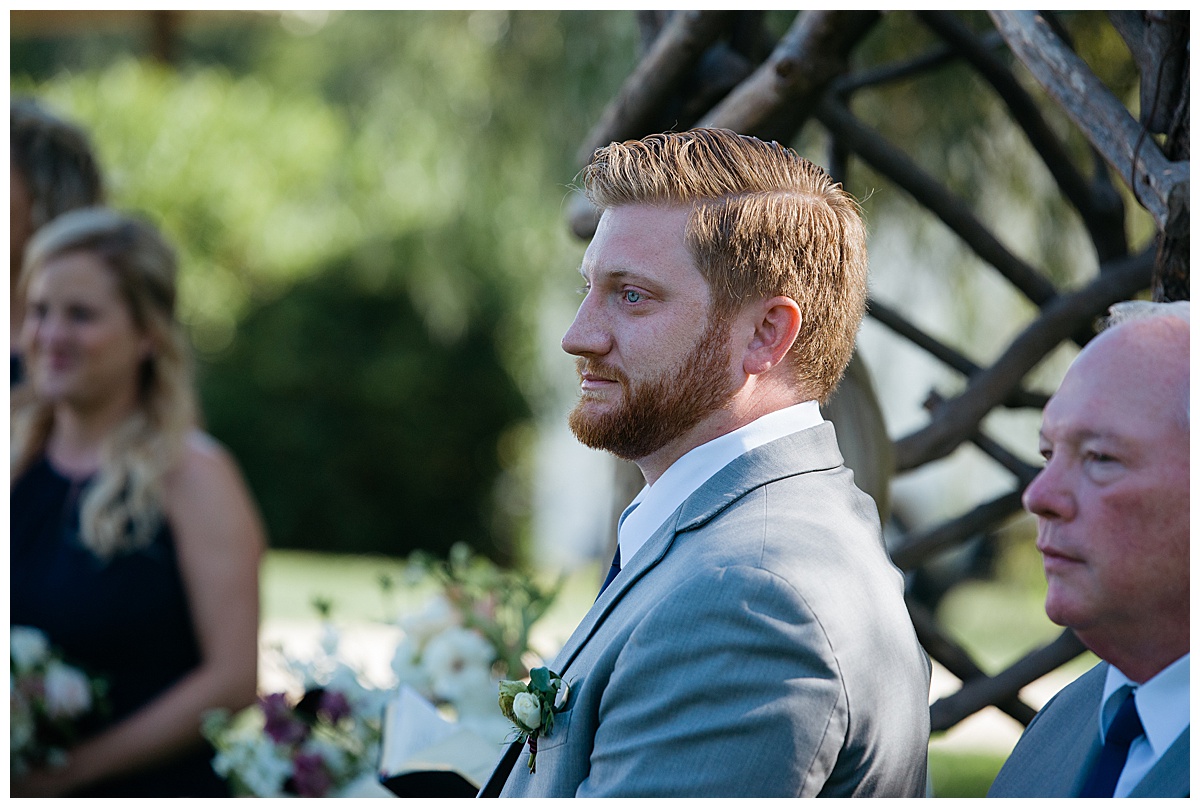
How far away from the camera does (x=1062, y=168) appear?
2.96 meters

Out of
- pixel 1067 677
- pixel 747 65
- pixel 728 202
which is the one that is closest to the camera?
pixel 728 202

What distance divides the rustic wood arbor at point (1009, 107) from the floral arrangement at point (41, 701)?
65.3 inches

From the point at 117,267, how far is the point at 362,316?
7.69 metres

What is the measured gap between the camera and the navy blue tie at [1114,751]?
1371 millimetres

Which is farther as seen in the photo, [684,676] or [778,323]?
[778,323]

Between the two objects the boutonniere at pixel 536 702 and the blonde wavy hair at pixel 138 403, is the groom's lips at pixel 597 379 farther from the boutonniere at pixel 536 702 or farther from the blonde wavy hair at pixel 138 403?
the blonde wavy hair at pixel 138 403

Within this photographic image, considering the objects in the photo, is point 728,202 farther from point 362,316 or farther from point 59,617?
point 362,316

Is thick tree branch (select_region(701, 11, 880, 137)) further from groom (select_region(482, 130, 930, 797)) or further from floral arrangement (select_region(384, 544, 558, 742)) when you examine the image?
floral arrangement (select_region(384, 544, 558, 742))

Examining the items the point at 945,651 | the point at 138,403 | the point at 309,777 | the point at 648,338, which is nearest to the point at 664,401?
the point at 648,338

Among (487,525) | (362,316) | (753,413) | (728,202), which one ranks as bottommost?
(487,525)

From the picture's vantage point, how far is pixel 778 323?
1620mm

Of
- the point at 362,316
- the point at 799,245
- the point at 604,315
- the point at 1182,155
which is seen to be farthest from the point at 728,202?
the point at 362,316

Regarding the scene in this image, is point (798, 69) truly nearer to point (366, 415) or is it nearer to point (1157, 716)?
point (1157, 716)

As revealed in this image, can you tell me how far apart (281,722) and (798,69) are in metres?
1.61
